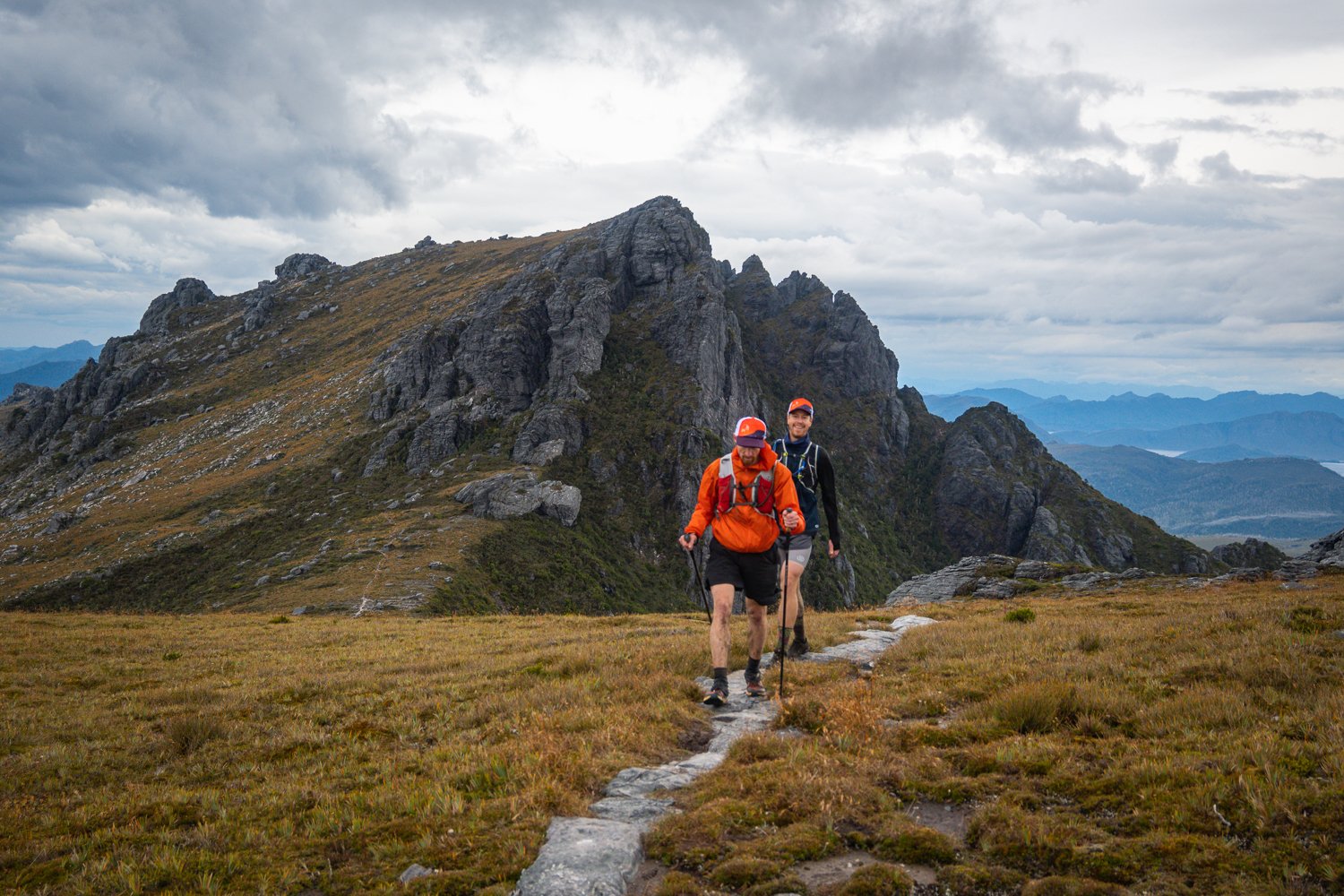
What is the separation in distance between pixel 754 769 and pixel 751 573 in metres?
3.73

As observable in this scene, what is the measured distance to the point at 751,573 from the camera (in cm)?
1115

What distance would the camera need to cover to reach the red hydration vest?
10969mm

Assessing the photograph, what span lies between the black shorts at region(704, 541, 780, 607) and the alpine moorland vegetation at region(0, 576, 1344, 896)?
1.74 m

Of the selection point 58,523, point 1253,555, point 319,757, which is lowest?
point 1253,555

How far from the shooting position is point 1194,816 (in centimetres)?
604

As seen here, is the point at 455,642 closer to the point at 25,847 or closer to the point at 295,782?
the point at 295,782

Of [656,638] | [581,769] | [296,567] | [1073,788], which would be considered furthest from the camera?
[296,567]

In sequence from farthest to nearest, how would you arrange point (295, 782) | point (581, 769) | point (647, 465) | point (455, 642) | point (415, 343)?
point (415, 343), point (647, 465), point (455, 642), point (295, 782), point (581, 769)

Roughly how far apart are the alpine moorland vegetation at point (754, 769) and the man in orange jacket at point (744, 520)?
1.72m

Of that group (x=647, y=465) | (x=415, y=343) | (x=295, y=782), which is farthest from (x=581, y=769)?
(x=415, y=343)

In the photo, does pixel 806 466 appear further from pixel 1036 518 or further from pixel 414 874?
pixel 1036 518

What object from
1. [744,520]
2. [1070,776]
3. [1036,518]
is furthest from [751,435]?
[1036,518]

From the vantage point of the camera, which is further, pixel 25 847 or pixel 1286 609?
pixel 1286 609

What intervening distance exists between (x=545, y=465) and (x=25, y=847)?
10325 centimetres
